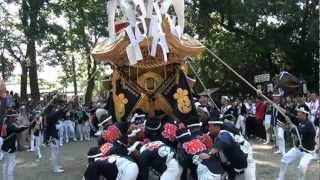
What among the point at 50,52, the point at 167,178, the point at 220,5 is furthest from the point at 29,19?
the point at 167,178

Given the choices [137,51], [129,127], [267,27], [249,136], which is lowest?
[249,136]

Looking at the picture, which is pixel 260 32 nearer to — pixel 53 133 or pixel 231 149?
pixel 53 133

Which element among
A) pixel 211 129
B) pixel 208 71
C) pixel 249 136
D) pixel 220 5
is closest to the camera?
pixel 211 129

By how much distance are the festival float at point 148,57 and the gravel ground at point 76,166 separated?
280 centimetres

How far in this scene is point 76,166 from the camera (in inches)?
601

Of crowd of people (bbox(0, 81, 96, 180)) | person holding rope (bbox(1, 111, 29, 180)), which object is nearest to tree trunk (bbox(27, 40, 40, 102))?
crowd of people (bbox(0, 81, 96, 180))

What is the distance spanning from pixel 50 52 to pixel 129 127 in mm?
17884

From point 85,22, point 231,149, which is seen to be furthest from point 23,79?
point 231,149

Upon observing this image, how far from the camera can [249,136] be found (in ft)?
73.8

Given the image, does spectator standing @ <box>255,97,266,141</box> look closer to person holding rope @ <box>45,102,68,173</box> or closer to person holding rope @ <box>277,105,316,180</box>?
person holding rope @ <box>45,102,68,173</box>

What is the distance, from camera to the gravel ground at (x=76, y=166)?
1309 cm

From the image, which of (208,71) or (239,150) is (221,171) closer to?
(239,150)

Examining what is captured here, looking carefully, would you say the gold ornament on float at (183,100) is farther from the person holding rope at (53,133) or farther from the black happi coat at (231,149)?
the person holding rope at (53,133)

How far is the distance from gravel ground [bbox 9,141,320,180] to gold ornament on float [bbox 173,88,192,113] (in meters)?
2.61
